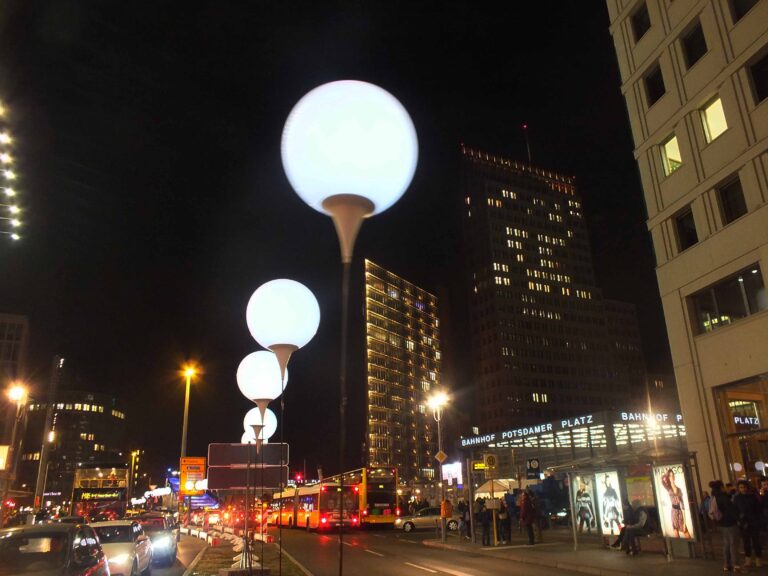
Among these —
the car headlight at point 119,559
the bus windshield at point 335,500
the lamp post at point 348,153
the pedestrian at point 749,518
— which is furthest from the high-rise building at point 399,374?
the lamp post at point 348,153

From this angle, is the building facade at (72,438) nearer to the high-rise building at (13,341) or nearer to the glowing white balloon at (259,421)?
the high-rise building at (13,341)

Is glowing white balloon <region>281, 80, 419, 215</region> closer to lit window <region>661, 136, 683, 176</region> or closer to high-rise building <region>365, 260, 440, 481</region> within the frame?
lit window <region>661, 136, 683, 176</region>

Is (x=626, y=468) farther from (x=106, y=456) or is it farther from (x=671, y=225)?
(x=106, y=456)

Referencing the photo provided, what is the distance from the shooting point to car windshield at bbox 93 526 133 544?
12.4 m

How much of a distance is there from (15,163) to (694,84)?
23.6m

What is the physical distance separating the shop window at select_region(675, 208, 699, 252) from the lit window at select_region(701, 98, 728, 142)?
2.84 meters

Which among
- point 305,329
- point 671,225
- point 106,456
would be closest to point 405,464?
point 106,456

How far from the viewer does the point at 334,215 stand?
455cm

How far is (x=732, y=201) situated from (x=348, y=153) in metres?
19.7

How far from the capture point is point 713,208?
19.9 meters

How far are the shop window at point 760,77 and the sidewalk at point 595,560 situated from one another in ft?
47.5

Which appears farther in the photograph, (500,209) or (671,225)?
(500,209)

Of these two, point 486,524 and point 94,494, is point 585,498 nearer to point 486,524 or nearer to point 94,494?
point 486,524

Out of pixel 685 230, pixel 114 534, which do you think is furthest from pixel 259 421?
pixel 685 230
